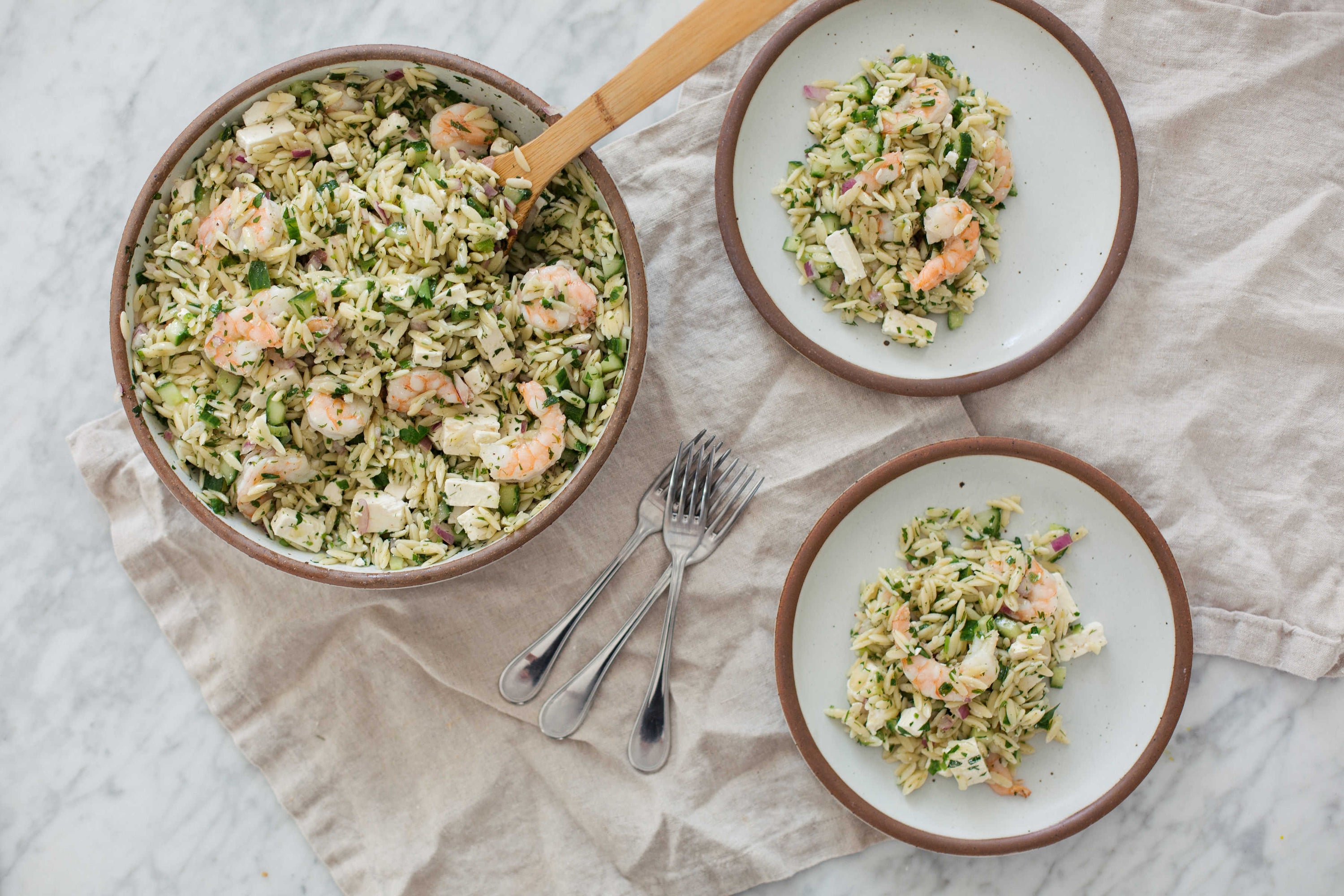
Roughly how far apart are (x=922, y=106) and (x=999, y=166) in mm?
242

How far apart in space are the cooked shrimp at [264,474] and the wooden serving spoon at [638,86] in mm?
646

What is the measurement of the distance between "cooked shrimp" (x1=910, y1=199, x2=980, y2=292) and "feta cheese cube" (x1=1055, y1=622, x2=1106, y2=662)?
0.91 m

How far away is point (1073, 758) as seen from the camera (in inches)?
94.3

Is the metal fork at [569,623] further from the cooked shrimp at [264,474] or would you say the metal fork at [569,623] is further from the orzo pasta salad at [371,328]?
the cooked shrimp at [264,474]

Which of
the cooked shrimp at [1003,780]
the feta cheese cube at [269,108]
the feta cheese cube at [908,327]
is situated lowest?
the cooked shrimp at [1003,780]

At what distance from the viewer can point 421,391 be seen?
2.01 m

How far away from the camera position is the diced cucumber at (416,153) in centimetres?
204

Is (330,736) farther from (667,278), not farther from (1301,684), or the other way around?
(1301,684)

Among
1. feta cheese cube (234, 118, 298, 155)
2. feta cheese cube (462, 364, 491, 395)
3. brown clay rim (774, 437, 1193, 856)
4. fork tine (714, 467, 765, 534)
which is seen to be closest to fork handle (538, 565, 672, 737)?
fork tine (714, 467, 765, 534)

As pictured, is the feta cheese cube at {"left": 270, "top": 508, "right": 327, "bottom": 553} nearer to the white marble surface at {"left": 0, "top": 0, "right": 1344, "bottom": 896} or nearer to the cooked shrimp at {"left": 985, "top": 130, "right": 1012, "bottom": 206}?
the white marble surface at {"left": 0, "top": 0, "right": 1344, "bottom": 896}

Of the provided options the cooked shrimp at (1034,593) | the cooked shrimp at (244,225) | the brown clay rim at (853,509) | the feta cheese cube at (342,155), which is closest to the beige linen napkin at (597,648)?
the brown clay rim at (853,509)

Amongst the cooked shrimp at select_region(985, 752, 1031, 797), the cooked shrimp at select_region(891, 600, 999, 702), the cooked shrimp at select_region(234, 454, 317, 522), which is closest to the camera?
the cooked shrimp at select_region(234, 454, 317, 522)

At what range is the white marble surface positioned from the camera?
2.53 m

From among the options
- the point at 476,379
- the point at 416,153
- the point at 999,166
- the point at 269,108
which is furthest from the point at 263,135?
the point at 999,166
